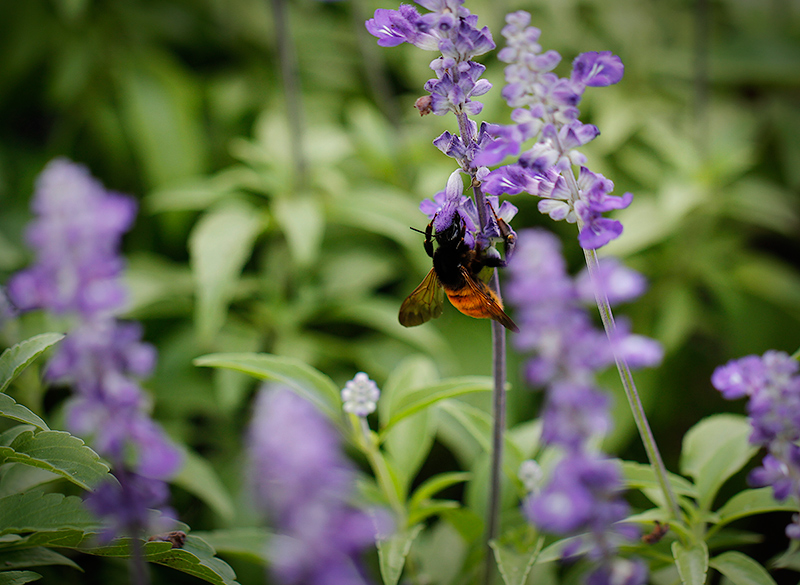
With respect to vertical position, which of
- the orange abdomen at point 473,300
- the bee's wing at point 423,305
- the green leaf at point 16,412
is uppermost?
the orange abdomen at point 473,300

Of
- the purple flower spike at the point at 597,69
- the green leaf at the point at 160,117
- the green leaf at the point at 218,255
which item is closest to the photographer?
the purple flower spike at the point at 597,69

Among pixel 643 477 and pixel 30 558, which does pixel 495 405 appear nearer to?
pixel 643 477

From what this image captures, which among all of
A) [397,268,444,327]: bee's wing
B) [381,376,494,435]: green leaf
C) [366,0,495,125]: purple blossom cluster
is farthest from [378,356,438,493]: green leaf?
[366,0,495,125]: purple blossom cluster

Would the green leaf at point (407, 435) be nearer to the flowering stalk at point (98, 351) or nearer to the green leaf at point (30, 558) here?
the flowering stalk at point (98, 351)

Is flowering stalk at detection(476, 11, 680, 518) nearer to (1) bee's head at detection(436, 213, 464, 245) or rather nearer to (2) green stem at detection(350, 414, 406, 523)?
(1) bee's head at detection(436, 213, 464, 245)

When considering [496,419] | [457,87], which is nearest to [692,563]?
[496,419]

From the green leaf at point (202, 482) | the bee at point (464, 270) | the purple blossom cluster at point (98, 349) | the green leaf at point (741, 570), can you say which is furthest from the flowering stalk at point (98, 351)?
the green leaf at point (741, 570)
